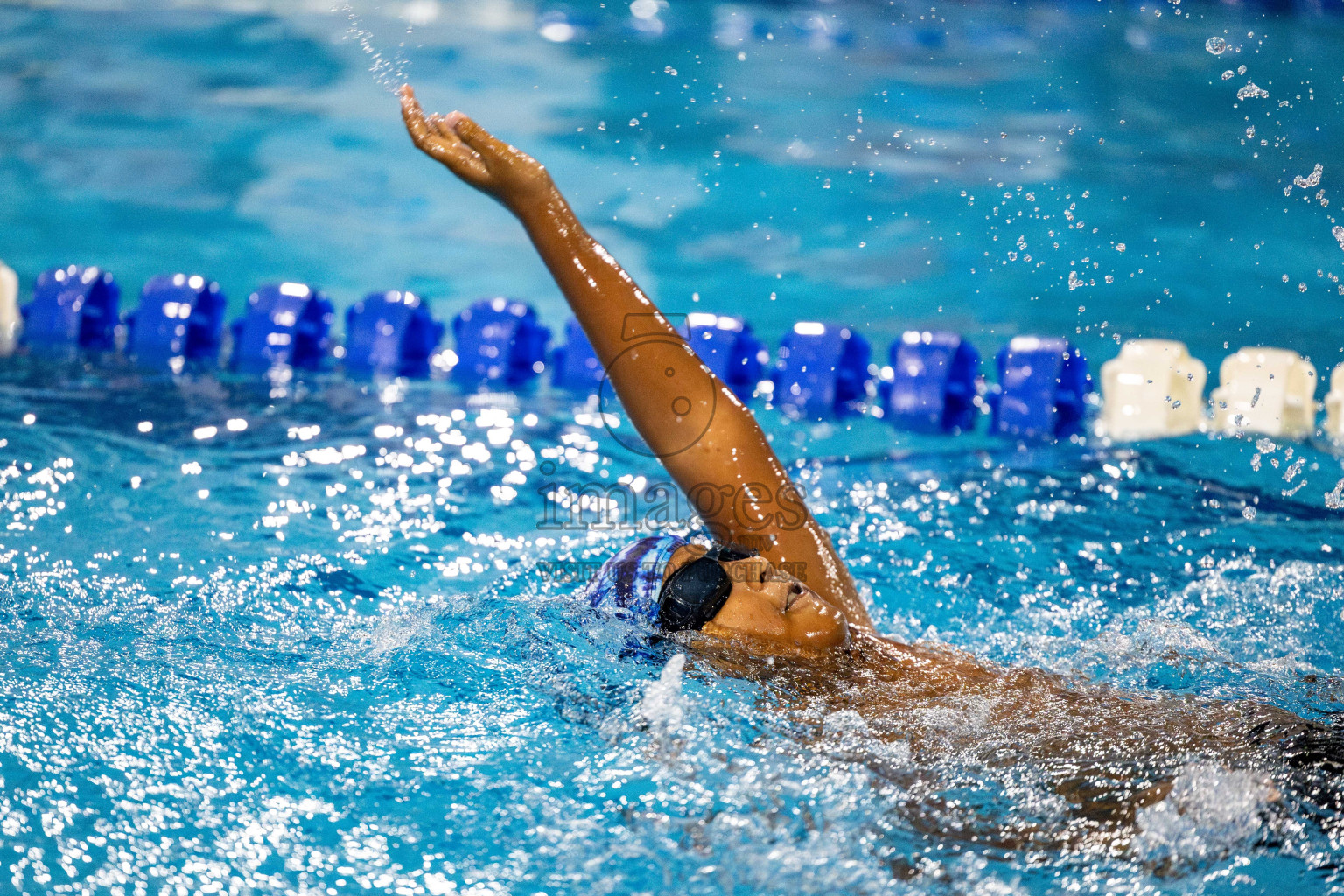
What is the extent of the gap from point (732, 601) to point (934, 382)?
Result: 381cm

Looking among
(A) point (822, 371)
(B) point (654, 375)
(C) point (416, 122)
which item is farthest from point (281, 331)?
(B) point (654, 375)

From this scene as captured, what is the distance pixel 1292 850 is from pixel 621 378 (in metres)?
1.44

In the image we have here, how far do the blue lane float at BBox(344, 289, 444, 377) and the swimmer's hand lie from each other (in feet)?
13.9

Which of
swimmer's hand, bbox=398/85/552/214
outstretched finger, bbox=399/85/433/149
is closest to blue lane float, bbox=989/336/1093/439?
swimmer's hand, bbox=398/85/552/214

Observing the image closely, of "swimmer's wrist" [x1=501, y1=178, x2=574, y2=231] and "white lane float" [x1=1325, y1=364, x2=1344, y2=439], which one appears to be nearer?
"swimmer's wrist" [x1=501, y1=178, x2=574, y2=231]

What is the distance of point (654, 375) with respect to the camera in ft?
7.29

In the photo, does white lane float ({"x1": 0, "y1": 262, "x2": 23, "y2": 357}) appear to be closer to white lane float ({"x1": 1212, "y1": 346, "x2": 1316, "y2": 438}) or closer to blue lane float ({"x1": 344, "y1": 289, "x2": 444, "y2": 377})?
blue lane float ({"x1": 344, "y1": 289, "x2": 444, "y2": 377})

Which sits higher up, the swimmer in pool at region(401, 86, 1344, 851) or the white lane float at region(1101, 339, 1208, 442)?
the white lane float at region(1101, 339, 1208, 442)

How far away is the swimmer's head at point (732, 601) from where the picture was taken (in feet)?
6.52

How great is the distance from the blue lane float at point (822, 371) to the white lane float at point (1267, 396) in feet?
5.70

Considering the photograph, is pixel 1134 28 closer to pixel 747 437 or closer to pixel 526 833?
pixel 747 437

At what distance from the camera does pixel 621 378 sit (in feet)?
7.33

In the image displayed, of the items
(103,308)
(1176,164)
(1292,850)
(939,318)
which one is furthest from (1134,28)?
(1292,850)

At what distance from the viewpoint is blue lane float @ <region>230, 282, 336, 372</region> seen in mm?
6211
